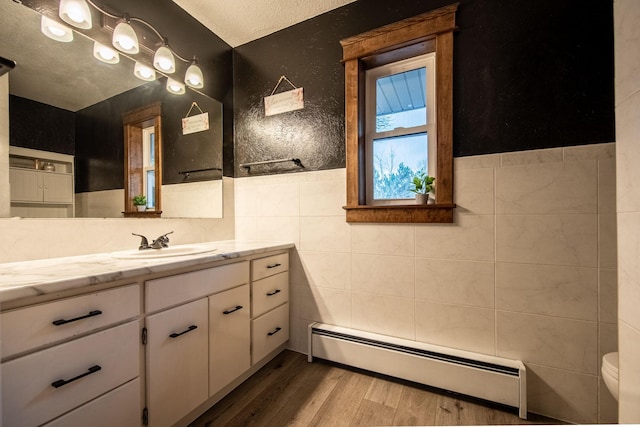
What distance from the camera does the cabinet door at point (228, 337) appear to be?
1.36 metres

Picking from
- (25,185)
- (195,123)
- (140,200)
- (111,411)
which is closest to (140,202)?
(140,200)

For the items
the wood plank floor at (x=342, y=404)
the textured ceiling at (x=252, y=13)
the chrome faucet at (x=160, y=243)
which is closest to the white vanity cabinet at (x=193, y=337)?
the wood plank floor at (x=342, y=404)

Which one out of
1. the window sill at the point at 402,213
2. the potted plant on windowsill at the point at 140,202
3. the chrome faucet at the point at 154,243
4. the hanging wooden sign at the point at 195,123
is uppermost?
the hanging wooden sign at the point at 195,123

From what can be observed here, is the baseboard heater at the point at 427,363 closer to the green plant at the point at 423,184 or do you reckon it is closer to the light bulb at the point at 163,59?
the green plant at the point at 423,184

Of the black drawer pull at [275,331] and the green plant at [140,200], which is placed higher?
the green plant at [140,200]

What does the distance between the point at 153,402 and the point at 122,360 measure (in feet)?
0.84

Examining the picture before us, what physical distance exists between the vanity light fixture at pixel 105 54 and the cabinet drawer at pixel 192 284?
53.1 inches

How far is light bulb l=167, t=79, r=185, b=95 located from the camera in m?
1.87

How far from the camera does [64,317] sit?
0.85 meters

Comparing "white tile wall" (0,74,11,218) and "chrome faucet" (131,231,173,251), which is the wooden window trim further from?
"white tile wall" (0,74,11,218)

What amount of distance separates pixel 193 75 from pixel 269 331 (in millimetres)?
1932

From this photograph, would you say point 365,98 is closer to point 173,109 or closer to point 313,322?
point 173,109

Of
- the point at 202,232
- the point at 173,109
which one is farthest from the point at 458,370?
the point at 173,109

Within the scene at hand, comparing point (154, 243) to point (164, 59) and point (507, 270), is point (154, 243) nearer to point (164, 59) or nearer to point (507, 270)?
point (164, 59)
